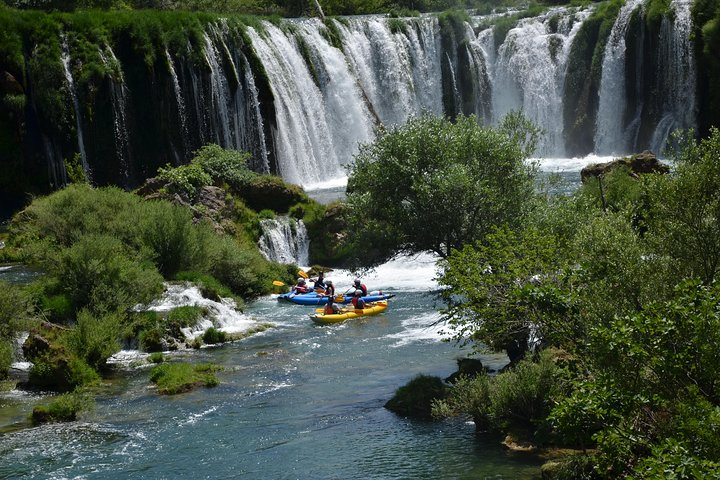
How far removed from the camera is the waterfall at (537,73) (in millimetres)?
57656

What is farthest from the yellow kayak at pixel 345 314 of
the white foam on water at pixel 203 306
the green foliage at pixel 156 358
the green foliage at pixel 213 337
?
the green foliage at pixel 156 358

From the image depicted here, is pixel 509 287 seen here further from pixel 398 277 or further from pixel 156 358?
pixel 398 277

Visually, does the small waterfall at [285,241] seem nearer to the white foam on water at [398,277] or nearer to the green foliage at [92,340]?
the white foam on water at [398,277]

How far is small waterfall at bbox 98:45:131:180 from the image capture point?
142 ft

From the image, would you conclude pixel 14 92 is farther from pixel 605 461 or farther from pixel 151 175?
pixel 605 461

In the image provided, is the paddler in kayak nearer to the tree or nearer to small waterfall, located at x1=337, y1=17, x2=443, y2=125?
the tree

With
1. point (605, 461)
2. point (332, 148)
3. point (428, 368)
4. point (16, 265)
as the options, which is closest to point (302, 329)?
point (428, 368)

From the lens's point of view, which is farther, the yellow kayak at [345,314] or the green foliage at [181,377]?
the yellow kayak at [345,314]

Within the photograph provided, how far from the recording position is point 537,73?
192ft

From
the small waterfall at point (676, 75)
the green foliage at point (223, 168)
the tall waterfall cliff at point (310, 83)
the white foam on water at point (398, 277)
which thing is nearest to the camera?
the white foam on water at point (398, 277)

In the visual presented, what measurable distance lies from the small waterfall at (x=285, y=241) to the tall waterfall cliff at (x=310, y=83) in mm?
7904

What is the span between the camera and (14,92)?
4156cm

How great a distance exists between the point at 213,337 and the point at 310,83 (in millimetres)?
25724

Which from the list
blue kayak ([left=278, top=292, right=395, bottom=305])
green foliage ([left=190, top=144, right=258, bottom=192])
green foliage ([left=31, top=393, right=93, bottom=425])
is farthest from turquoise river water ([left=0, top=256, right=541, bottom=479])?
green foliage ([left=190, top=144, right=258, bottom=192])
